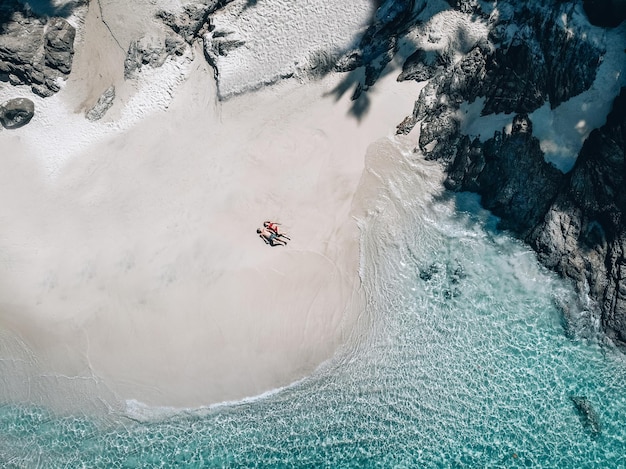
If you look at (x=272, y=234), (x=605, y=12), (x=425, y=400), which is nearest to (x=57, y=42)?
(x=272, y=234)

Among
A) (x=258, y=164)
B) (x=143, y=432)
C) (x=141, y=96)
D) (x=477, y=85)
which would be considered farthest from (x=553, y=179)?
(x=143, y=432)

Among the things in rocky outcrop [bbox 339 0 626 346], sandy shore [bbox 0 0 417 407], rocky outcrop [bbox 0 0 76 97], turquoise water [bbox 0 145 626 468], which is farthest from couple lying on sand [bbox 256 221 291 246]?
rocky outcrop [bbox 0 0 76 97]

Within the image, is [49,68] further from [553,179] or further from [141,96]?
[553,179]

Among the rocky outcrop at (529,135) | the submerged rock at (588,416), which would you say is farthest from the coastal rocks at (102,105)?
the submerged rock at (588,416)

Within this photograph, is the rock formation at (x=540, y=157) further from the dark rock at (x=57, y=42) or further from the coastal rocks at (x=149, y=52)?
the dark rock at (x=57, y=42)

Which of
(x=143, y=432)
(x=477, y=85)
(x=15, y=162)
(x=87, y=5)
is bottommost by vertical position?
(x=143, y=432)

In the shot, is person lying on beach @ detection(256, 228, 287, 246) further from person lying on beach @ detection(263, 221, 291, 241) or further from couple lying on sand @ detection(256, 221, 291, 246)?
person lying on beach @ detection(263, 221, 291, 241)

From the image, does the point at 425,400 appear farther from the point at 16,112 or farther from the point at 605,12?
the point at 16,112

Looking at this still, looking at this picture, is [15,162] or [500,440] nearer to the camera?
[500,440]
